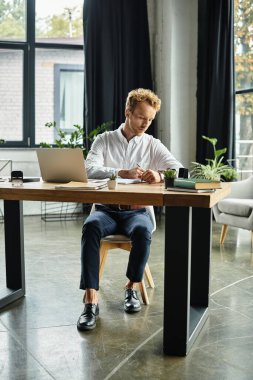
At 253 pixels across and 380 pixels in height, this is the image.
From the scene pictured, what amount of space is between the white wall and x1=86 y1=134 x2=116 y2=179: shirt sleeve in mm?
3480

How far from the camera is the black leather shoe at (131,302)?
119 inches

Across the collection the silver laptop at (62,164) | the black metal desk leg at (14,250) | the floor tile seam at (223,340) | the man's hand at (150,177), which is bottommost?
the floor tile seam at (223,340)

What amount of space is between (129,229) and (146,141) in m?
0.61

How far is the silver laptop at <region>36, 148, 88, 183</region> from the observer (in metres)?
2.79

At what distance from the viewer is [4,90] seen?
23.1 ft

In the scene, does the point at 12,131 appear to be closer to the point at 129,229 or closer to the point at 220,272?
the point at 220,272

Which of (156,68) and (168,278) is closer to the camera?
(168,278)

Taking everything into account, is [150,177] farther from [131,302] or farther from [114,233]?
[131,302]

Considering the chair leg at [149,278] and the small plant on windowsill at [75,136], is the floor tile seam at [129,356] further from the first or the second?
the small plant on windowsill at [75,136]

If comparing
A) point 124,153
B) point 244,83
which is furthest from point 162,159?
point 244,83

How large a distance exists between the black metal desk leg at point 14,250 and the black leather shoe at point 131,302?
2.12 feet

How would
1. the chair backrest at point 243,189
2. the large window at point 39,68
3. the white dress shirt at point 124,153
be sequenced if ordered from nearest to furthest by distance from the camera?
the white dress shirt at point 124,153 < the chair backrest at point 243,189 < the large window at point 39,68

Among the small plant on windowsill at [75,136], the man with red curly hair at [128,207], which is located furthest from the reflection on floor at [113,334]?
the small plant on windowsill at [75,136]

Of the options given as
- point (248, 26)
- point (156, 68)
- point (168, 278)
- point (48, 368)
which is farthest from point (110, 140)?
point (156, 68)
